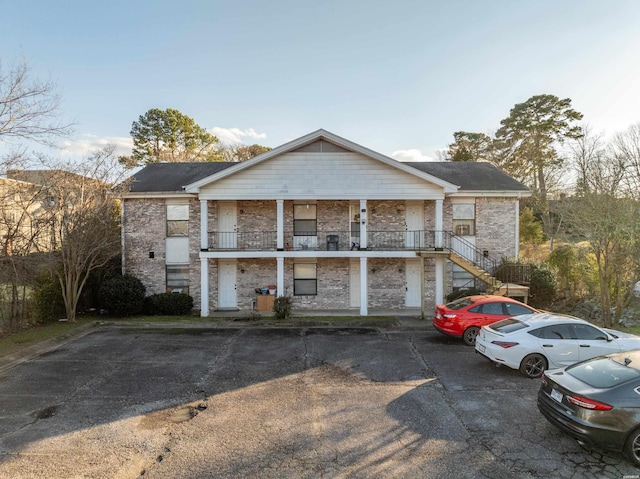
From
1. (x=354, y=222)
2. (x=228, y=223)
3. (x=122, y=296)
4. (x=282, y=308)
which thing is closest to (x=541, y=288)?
(x=354, y=222)

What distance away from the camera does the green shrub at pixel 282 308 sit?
15031 mm

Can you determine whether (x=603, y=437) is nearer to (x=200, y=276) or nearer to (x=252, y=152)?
(x=200, y=276)

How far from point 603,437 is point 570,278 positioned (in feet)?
48.5

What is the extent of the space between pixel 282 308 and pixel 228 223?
5.18m

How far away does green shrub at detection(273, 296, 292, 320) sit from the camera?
49.3 ft

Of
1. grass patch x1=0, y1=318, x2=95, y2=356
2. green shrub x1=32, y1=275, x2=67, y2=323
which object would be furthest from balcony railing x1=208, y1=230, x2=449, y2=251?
green shrub x1=32, y1=275, x2=67, y2=323

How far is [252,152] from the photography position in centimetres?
3922

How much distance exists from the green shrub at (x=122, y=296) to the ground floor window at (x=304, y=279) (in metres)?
7.15

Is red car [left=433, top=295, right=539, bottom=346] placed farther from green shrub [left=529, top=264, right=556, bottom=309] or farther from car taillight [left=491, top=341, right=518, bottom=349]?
green shrub [left=529, top=264, right=556, bottom=309]

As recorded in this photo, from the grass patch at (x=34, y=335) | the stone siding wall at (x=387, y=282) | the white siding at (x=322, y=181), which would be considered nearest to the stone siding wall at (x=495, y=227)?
the white siding at (x=322, y=181)

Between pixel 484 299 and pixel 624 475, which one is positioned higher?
pixel 484 299

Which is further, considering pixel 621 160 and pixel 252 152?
pixel 252 152

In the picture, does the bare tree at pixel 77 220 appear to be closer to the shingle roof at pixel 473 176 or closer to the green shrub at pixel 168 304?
the green shrub at pixel 168 304

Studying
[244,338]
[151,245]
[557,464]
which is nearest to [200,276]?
[151,245]
